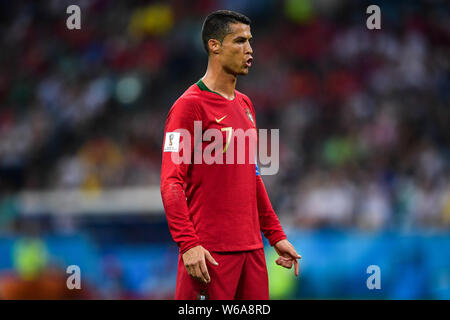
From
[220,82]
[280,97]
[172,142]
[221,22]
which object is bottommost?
[172,142]

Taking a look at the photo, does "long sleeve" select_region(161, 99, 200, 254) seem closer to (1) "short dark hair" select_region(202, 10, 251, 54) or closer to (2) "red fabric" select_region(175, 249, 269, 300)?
(2) "red fabric" select_region(175, 249, 269, 300)

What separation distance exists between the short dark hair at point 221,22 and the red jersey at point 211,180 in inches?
11.2

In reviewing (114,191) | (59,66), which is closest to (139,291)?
(114,191)

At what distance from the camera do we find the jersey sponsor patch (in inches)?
130

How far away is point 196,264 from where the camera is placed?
124 inches

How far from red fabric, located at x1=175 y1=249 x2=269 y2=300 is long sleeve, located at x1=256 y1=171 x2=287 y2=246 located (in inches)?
9.9

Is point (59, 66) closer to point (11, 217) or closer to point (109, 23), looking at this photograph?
point (109, 23)

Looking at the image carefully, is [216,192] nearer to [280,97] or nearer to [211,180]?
[211,180]

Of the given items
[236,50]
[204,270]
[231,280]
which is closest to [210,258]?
[204,270]

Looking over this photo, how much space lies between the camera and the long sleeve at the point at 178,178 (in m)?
3.21

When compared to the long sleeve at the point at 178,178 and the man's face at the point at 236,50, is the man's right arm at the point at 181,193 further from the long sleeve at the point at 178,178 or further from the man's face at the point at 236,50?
the man's face at the point at 236,50

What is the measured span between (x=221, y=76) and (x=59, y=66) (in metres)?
10.4

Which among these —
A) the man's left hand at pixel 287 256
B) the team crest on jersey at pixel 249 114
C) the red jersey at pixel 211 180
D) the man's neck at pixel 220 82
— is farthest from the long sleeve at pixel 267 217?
the man's neck at pixel 220 82

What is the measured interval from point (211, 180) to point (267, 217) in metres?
0.51
